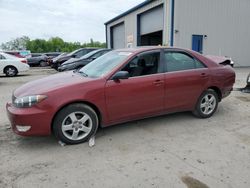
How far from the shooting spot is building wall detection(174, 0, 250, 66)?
1537 centimetres

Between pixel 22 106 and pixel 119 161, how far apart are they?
161 cm

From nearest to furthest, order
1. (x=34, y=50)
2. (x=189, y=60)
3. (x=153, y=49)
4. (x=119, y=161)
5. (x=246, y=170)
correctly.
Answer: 1. (x=246, y=170)
2. (x=119, y=161)
3. (x=153, y=49)
4. (x=189, y=60)
5. (x=34, y=50)

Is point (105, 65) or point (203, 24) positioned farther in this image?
point (203, 24)

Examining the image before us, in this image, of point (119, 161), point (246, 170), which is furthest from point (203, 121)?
point (119, 161)

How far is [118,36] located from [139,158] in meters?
24.6

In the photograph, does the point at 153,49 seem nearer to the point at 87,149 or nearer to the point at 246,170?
the point at 87,149

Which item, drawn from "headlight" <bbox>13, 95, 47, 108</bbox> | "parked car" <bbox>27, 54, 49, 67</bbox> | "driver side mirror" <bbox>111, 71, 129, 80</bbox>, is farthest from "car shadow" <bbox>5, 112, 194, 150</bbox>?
"parked car" <bbox>27, 54, 49, 67</bbox>

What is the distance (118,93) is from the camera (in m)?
3.52

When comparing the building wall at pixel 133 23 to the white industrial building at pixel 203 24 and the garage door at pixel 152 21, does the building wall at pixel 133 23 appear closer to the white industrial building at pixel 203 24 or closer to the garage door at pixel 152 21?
the white industrial building at pixel 203 24

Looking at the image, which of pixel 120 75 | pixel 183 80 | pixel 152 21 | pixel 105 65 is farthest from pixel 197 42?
pixel 120 75

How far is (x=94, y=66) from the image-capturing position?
4199mm

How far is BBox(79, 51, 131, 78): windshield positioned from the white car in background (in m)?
10.1

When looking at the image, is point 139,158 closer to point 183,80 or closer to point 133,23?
point 183,80

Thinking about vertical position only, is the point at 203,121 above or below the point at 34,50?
below
